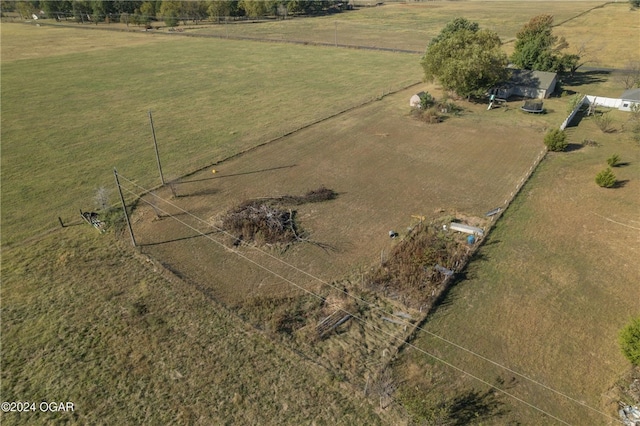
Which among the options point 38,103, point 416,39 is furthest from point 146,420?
point 416,39

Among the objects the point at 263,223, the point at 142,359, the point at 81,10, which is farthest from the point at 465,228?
the point at 81,10

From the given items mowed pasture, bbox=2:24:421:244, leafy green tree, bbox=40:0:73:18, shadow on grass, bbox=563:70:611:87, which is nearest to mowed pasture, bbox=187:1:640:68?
shadow on grass, bbox=563:70:611:87

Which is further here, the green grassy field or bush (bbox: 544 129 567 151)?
bush (bbox: 544 129 567 151)

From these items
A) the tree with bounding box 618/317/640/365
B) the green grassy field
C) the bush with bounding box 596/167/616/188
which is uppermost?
the bush with bounding box 596/167/616/188

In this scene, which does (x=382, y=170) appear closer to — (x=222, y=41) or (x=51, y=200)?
(x=51, y=200)

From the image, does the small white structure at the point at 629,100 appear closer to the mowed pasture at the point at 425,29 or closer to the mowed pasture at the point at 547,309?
the mowed pasture at the point at 547,309

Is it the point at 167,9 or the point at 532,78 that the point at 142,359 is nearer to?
the point at 532,78

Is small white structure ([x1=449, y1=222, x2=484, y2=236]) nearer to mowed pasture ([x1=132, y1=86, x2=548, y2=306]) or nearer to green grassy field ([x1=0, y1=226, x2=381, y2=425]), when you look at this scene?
mowed pasture ([x1=132, y1=86, x2=548, y2=306])
